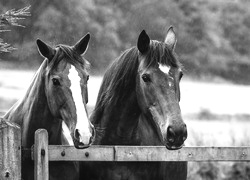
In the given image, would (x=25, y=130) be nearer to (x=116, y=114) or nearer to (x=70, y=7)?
(x=116, y=114)

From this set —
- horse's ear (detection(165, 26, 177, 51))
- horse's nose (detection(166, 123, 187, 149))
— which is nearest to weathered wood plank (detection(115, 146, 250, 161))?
horse's nose (detection(166, 123, 187, 149))

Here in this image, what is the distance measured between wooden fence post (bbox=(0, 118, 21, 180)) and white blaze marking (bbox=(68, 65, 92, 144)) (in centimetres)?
53

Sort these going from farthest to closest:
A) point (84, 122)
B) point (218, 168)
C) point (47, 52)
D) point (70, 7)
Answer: point (70, 7) → point (218, 168) → point (47, 52) → point (84, 122)

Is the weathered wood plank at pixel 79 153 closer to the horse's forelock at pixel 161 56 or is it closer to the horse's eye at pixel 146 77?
the horse's eye at pixel 146 77

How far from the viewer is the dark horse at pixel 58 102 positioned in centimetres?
461

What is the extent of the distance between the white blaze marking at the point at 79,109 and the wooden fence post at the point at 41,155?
281mm

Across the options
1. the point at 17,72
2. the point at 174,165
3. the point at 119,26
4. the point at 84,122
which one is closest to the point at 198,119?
the point at 119,26

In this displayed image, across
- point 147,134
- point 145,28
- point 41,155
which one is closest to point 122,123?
point 147,134

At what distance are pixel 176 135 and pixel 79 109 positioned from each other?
30.6 inches

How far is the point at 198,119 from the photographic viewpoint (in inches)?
719

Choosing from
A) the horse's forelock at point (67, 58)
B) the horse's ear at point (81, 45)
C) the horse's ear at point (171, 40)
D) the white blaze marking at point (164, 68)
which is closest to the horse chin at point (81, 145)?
the horse's forelock at point (67, 58)

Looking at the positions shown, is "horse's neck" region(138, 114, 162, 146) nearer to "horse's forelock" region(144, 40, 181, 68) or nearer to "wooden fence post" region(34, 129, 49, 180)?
"horse's forelock" region(144, 40, 181, 68)

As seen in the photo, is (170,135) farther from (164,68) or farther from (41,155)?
(41,155)

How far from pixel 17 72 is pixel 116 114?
1072cm
